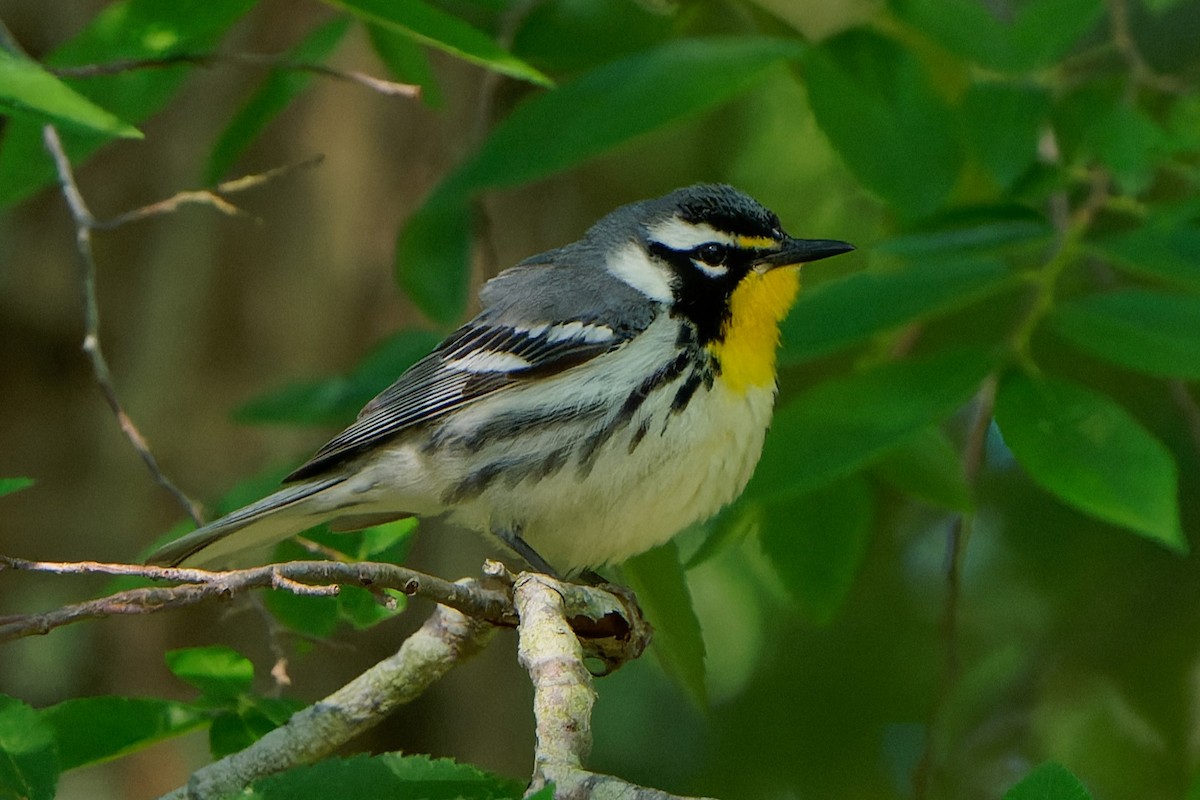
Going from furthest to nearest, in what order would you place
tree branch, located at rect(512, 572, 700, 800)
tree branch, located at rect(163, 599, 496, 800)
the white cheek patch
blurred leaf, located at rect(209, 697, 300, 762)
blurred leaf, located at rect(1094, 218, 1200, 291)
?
the white cheek patch
blurred leaf, located at rect(1094, 218, 1200, 291)
blurred leaf, located at rect(209, 697, 300, 762)
tree branch, located at rect(163, 599, 496, 800)
tree branch, located at rect(512, 572, 700, 800)

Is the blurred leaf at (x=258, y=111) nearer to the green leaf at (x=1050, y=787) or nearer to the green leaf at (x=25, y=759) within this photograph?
the green leaf at (x=25, y=759)

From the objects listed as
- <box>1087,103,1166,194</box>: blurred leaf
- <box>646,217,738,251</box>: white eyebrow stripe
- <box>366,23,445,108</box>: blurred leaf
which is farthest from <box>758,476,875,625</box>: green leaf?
<box>366,23,445,108</box>: blurred leaf

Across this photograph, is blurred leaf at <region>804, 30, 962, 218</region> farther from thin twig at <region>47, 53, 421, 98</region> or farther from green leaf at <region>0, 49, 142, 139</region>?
green leaf at <region>0, 49, 142, 139</region>

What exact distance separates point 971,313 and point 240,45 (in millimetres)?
2611

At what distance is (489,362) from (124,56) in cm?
97

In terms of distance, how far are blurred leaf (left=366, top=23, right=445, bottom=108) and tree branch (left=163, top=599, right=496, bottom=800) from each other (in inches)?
49.3

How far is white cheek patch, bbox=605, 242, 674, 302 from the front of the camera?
2967 millimetres

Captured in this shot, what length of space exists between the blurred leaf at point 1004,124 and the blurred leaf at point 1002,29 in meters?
0.08

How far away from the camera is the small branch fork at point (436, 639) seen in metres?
1.56

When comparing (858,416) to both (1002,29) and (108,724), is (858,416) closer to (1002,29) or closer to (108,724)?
(1002,29)

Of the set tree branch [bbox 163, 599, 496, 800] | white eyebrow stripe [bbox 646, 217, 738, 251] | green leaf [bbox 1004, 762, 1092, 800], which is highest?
white eyebrow stripe [bbox 646, 217, 738, 251]

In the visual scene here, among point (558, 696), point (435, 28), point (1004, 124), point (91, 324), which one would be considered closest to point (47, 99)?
point (435, 28)

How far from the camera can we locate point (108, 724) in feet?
7.09

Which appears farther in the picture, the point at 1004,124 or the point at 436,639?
the point at 1004,124
